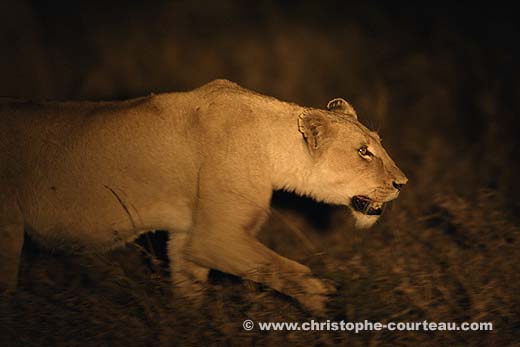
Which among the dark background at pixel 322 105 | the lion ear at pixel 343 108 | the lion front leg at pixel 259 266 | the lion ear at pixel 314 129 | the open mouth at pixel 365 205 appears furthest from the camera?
the lion ear at pixel 343 108

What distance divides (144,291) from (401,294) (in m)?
1.38

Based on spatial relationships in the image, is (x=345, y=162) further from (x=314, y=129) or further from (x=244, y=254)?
(x=244, y=254)

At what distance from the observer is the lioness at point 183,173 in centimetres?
399

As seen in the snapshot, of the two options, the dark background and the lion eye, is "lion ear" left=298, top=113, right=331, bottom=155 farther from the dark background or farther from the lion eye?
the dark background

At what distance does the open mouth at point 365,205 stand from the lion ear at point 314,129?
413 millimetres

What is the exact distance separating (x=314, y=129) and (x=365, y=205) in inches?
23.3

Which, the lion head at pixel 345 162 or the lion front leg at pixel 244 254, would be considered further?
the lion head at pixel 345 162

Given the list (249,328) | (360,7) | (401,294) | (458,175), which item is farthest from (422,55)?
(249,328)

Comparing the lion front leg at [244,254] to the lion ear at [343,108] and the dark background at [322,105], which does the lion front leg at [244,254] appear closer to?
the dark background at [322,105]

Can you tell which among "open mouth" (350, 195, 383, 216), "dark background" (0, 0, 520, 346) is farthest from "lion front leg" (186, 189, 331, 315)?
"open mouth" (350, 195, 383, 216)

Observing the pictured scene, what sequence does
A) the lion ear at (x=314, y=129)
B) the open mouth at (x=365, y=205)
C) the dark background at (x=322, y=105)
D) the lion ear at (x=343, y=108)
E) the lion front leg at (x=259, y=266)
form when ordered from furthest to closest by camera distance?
the lion ear at (x=343, y=108), the open mouth at (x=365, y=205), the lion ear at (x=314, y=129), the lion front leg at (x=259, y=266), the dark background at (x=322, y=105)

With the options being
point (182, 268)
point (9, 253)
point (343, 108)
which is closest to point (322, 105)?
point (343, 108)

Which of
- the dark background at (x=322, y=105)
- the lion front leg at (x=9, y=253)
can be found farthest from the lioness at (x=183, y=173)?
the dark background at (x=322, y=105)

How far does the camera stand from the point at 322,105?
7523 mm
